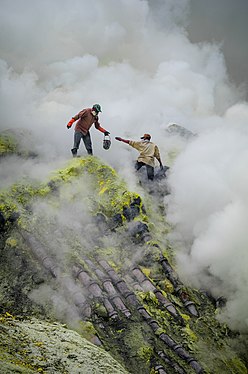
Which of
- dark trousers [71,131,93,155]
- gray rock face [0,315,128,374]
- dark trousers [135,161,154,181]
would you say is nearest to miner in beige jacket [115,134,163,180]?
dark trousers [135,161,154,181]

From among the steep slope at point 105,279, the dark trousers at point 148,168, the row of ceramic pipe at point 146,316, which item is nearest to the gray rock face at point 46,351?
the steep slope at point 105,279

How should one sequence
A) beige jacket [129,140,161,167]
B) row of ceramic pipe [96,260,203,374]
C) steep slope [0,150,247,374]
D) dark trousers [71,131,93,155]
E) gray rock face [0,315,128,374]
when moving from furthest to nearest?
beige jacket [129,140,161,167] < dark trousers [71,131,93,155] < row of ceramic pipe [96,260,203,374] < steep slope [0,150,247,374] < gray rock face [0,315,128,374]

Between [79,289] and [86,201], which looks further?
[86,201]

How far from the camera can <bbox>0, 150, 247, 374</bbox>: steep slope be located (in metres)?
5.62

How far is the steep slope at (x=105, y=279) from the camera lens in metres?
5.62

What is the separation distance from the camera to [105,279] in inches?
268

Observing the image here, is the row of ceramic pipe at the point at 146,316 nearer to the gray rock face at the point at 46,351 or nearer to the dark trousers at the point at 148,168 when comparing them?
the gray rock face at the point at 46,351

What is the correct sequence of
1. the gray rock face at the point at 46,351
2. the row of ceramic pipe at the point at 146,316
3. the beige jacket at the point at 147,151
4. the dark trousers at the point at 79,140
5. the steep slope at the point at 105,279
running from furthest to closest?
1. the beige jacket at the point at 147,151
2. the dark trousers at the point at 79,140
3. the row of ceramic pipe at the point at 146,316
4. the steep slope at the point at 105,279
5. the gray rock face at the point at 46,351

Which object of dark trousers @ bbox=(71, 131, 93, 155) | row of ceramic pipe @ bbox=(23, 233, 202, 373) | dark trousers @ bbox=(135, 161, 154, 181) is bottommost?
row of ceramic pipe @ bbox=(23, 233, 202, 373)

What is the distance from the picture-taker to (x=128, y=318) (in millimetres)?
6117

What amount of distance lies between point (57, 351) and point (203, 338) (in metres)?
3.51

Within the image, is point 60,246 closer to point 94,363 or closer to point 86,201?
point 86,201

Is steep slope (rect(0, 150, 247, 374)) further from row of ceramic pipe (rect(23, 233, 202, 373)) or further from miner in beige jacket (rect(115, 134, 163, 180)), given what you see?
miner in beige jacket (rect(115, 134, 163, 180))

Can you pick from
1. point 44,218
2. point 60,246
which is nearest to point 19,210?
point 44,218
